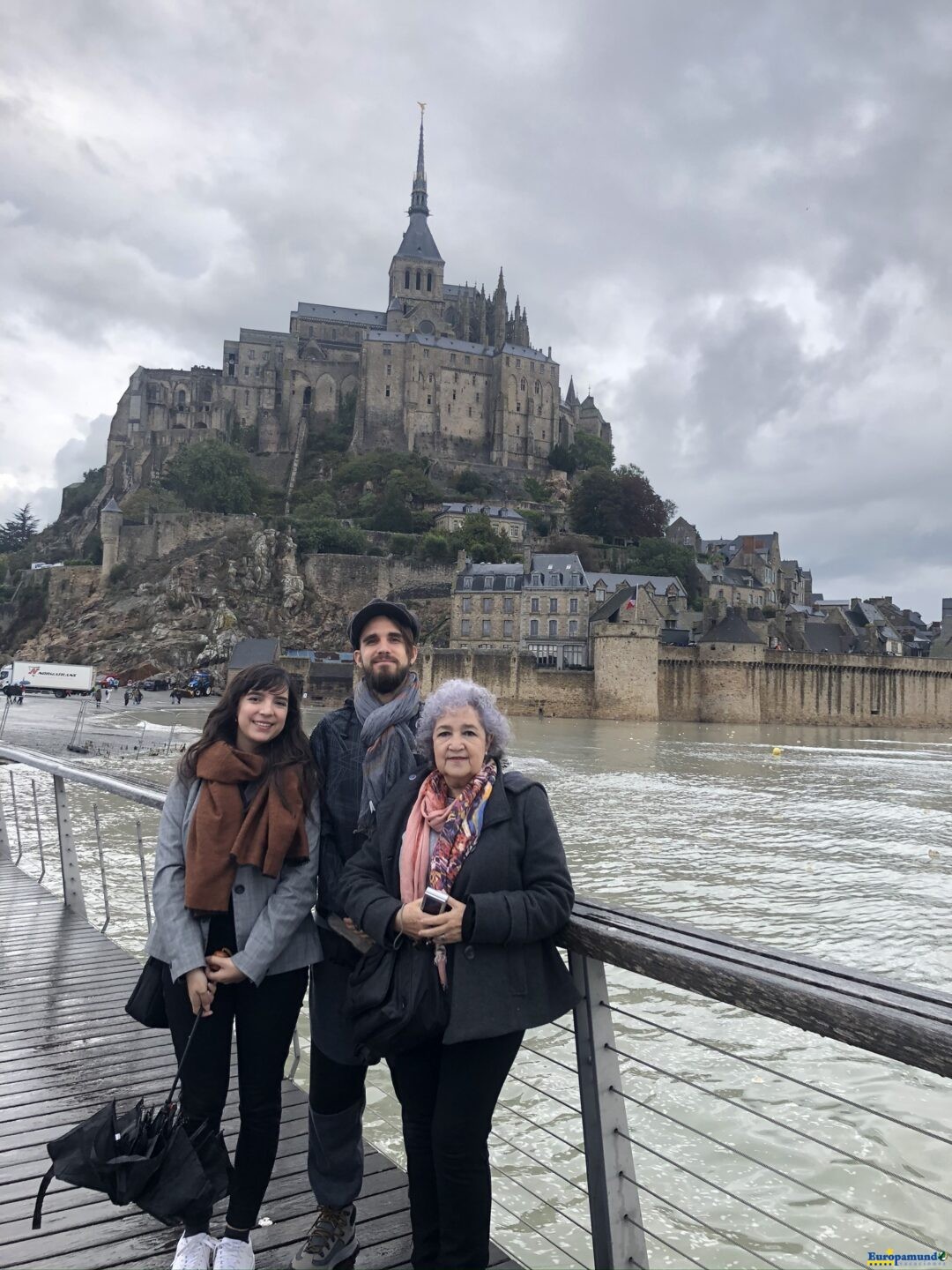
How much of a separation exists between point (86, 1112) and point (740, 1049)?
4.56 meters

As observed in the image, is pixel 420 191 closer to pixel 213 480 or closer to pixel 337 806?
pixel 213 480

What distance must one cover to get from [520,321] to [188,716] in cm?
5951

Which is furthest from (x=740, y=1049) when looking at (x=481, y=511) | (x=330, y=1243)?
(x=481, y=511)

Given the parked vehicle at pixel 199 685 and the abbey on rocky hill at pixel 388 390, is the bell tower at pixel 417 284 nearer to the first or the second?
the abbey on rocky hill at pixel 388 390

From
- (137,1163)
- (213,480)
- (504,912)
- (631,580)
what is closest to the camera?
(504,912)

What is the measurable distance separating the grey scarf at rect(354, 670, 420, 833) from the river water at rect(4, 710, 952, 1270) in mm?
956

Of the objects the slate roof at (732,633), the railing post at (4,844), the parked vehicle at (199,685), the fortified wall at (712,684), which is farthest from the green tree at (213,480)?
the railing post at (4,844)

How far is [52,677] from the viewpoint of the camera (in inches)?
1789

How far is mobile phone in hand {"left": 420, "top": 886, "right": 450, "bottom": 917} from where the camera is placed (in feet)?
8.05

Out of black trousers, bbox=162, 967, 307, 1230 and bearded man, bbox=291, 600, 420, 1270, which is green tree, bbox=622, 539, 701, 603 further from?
black trousers, bbox=162, 967, 307, 1230

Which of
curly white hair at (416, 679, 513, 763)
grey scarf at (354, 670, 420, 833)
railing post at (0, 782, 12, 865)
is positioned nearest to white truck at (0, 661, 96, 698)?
railing post at (0, 782, 12, 865)

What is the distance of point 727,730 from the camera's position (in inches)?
1666

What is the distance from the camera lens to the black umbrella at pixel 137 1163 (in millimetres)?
2516

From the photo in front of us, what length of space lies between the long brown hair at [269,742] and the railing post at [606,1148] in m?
1.07
